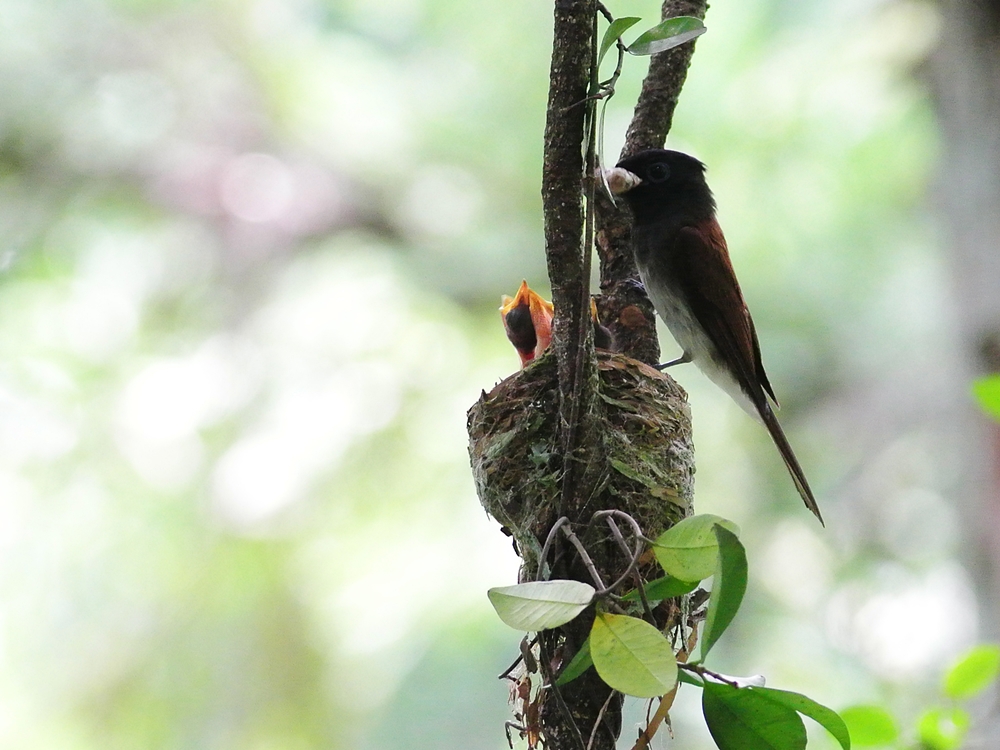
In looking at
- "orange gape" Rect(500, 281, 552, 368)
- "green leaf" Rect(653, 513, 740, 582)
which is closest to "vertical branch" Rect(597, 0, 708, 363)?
"orange gape" Rect(500, 281, 552, 368)

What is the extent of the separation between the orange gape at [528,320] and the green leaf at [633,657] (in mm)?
1814

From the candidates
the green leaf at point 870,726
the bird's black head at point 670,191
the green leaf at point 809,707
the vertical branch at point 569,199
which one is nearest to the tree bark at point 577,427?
the vertical branch at point 569,199

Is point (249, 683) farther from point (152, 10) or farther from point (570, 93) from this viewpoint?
point (570, 93)

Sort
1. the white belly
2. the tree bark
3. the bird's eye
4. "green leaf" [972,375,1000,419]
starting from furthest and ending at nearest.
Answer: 1. the white belly
2. the bird's eye
3. "green leaf" [972,375,1000,419]
4. the tree bark

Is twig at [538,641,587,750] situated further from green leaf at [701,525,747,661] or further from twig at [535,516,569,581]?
green leaf at [701,525,747,661]

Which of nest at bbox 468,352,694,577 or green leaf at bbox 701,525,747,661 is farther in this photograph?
nest at bbox 468,352,694,577

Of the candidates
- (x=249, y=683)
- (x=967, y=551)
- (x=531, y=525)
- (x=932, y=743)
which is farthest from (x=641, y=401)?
(x=249, y=683)

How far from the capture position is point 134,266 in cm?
689

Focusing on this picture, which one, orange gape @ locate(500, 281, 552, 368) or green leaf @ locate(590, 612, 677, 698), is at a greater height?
orange gape @ locate(500, 281, 552, 368)

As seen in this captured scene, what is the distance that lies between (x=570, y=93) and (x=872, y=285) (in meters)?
5.57

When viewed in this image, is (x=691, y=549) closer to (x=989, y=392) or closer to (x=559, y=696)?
(x=559, y=696)

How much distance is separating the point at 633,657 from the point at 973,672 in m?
1.10

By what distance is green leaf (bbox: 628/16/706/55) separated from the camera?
172cm

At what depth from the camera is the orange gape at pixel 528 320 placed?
343 centimetres
